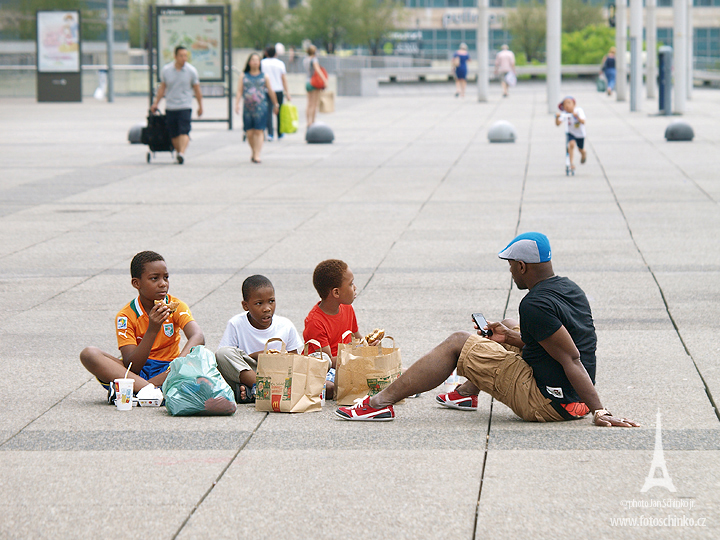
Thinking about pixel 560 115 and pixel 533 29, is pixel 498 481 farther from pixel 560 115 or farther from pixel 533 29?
pixel 533 29

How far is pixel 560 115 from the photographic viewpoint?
1612cm

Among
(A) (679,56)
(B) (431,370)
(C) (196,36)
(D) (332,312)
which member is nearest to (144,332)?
(D) (332,312)

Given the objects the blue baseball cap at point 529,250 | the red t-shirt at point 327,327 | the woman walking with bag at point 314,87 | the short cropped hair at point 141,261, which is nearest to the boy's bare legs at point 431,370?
the blue baseball cap at point 529,250

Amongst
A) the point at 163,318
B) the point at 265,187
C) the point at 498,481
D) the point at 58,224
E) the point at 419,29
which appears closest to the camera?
the point at 498,481

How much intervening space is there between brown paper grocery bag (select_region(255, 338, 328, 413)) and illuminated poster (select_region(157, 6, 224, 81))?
18.7 meters

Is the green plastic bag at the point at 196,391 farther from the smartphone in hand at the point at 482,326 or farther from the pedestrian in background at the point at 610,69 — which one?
the pedestrian in background at the point at 610,69

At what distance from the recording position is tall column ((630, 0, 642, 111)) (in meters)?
30.3

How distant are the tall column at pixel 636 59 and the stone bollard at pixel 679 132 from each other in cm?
903

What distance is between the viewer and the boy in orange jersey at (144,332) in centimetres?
561

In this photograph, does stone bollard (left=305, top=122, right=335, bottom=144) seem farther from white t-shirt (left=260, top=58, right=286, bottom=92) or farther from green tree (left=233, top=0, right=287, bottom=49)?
green tree (left=233, top=0, right=287, bottom=49)

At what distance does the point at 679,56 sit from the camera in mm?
28625

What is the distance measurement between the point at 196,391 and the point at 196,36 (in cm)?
1921

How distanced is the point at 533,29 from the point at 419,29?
95.3 ft

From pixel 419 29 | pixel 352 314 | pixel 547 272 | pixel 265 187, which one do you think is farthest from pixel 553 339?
pixel 419 29
